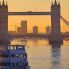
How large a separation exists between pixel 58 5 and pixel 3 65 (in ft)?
220

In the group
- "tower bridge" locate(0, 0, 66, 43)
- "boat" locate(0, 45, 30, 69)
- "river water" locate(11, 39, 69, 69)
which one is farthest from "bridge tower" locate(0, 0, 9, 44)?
"boat" locate(0, 45, 30, 69)

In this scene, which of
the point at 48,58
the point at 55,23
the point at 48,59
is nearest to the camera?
the point at 48,59

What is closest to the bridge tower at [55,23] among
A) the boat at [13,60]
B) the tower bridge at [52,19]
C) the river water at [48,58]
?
the tower bridge at [52,19]

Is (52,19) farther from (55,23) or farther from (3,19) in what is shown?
(3,19)

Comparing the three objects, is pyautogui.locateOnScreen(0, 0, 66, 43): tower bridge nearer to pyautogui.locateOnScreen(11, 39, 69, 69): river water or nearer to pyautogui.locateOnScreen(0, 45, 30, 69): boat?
pyautogui.locateOnScreen(11, 39, 69, 69): river water

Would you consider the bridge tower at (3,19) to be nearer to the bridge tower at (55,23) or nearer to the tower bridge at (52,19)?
the tower bridge at (52,19)

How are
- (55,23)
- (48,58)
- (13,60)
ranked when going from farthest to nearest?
(55,23) < (48,58) < (13,60)

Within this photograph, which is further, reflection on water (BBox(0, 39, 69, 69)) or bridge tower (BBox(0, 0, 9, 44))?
bridge tower (BBox(0, 0, 9, 44))

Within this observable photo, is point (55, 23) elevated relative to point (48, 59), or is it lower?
elevated

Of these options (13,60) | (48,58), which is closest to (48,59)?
(48,58)

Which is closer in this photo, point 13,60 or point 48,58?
point 13,60

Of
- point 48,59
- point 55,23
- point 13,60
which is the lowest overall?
point 48,59

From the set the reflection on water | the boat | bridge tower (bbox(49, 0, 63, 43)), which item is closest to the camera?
the boat

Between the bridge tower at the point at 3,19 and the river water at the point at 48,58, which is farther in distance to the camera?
the bridge tower at the point at 3,19
